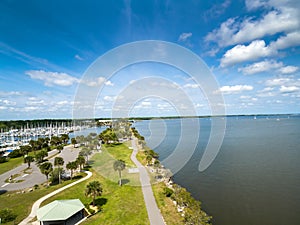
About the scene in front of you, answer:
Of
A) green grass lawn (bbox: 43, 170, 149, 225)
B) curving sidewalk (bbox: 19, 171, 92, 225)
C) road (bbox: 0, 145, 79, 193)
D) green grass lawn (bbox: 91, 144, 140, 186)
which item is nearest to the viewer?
green grass lawn (bbox: 43, 170, 149, 225)

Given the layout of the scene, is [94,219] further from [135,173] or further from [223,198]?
[223,198]

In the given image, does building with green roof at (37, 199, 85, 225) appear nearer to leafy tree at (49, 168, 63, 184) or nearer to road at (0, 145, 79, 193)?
leafy tree at (49, 168, 63, 184)

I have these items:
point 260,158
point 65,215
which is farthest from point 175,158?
point 65,215

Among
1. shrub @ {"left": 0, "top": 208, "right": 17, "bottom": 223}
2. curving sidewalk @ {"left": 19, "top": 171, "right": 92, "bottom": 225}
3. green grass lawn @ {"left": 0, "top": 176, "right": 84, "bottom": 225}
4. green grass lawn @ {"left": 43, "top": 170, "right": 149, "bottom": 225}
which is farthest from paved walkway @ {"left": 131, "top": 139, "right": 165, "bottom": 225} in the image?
shrub @ {"left": 0, "top": 208, "right": 17, "bottom": 223}

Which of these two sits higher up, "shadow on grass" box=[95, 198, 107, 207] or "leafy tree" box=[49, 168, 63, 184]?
"leafy tree" box=[49, 168, 63, 184]

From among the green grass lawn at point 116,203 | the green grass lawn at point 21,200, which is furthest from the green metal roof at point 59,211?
the green grass lawn at point 21,200

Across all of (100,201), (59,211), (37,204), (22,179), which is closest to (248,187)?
(100,201)

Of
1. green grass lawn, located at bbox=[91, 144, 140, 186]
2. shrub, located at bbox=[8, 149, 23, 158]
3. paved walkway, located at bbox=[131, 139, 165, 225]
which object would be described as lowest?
paved walkway, located at bbox=[131, 139, 165, 225]
